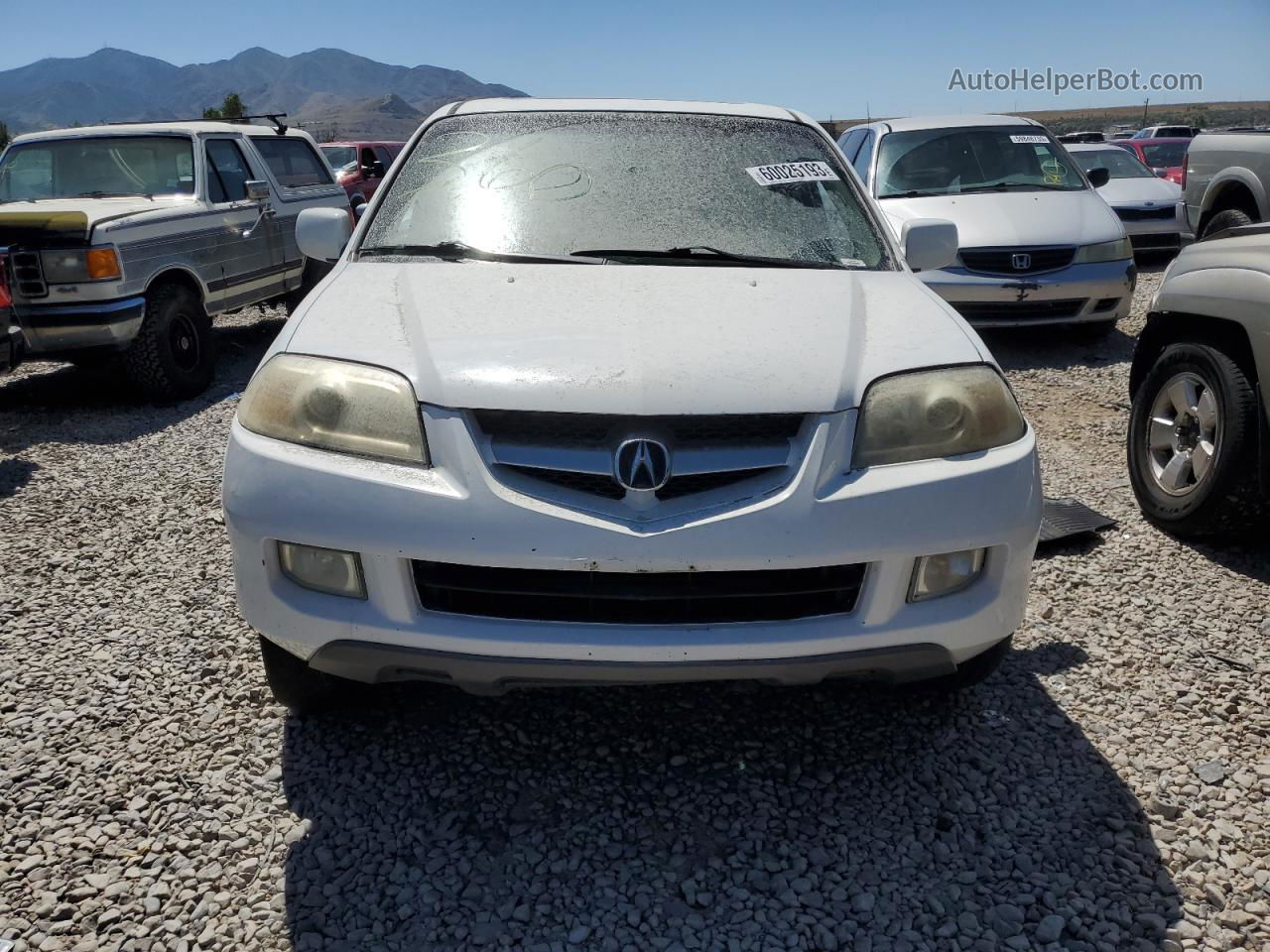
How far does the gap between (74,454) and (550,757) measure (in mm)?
4153

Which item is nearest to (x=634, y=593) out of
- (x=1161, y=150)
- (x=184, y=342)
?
(x=184, y=342)

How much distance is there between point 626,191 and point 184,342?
4596 millimetres

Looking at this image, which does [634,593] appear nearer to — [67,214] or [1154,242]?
[67,214]

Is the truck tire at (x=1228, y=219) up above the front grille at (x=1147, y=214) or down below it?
above

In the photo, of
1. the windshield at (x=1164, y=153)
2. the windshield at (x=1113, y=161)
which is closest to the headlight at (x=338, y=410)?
the windshield at (x=1113, y=161)

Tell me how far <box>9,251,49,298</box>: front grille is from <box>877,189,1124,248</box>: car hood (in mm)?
5510

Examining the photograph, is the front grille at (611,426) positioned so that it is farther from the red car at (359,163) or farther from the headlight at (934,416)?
the red car at (359,163)

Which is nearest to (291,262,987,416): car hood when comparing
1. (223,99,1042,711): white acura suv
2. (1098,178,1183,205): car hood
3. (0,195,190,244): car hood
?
(223,99,1042,711): white acura suv

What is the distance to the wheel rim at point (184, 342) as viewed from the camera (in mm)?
6387

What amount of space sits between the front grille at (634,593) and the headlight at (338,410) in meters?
0.28

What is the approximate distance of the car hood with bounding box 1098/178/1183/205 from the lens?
36.4 ft

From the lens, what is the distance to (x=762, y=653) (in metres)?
2.00

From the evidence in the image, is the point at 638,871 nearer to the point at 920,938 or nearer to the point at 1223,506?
the point at 920,938

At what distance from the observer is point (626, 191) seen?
3045 mm
